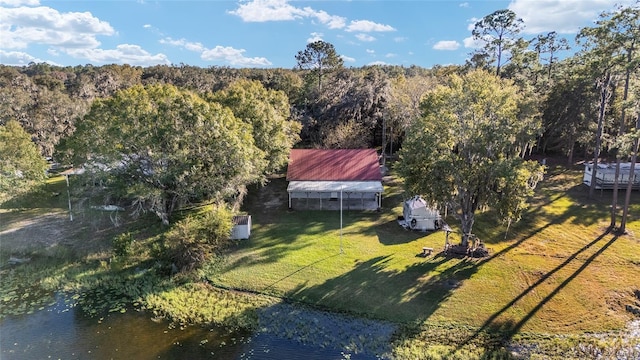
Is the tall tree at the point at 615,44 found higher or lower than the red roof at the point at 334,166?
higher

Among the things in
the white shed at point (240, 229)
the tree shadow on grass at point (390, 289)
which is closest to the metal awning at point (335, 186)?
the white shed at point (240, 229)

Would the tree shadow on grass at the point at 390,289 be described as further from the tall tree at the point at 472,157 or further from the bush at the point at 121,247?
the bush at the point at 121,247

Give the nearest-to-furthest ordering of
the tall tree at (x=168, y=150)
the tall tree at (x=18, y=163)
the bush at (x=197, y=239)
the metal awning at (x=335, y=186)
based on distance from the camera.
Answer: the bush at (x=197, y=239), the tall tree at (x=168, y=150), the tall tree at (x=18, y=163), the metal awning at (x=335, y=186)

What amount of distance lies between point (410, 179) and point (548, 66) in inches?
1691

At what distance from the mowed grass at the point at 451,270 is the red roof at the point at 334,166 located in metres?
3.53

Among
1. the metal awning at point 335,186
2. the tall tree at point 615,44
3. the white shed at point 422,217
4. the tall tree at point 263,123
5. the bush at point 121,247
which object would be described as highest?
the tall tree at point 615,44

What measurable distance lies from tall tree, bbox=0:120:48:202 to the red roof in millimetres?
17334

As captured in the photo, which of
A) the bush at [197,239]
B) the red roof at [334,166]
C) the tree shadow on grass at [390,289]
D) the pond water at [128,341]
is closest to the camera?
the pond water at [128,341]

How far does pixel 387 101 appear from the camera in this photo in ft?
128

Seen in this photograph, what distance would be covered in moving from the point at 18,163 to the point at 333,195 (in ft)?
70.4

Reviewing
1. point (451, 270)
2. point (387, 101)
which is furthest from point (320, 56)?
point (451, 270)

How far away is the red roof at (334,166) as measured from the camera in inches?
1200

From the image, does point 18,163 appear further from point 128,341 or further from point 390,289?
point 390,289

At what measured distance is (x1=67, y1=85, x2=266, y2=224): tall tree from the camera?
76.1 feet
